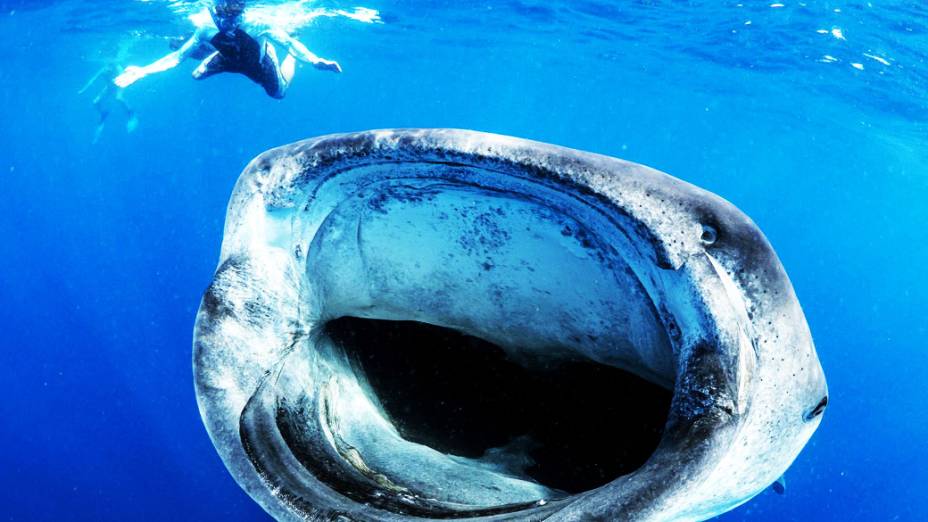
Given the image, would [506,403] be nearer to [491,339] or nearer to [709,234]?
[491,339]

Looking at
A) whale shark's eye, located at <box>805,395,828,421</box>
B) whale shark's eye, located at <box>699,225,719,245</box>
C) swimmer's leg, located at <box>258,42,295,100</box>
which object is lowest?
swimmer's leg, located at <box>258,42,295,100</box>

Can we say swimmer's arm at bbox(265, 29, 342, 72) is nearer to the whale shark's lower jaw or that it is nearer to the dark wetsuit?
the dark wetsuit

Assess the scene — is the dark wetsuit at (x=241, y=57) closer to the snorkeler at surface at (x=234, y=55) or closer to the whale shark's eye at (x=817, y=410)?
the snorkeler at surface at (x=234, y=55)

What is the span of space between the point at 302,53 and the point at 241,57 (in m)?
2.07

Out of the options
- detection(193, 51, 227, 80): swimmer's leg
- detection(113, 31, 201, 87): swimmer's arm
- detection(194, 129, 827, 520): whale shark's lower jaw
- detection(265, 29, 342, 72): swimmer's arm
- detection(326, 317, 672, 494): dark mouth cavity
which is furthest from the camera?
detection(113, 31, 201, 87): swimmer's arm

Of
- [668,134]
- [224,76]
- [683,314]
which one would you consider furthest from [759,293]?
[668,134]

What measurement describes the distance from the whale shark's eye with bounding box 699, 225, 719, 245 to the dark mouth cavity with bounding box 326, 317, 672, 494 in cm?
84

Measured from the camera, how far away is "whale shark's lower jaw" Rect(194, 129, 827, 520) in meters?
1.11

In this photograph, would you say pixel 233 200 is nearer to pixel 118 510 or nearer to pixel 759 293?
pixel 759 293

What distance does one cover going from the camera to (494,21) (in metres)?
21.1

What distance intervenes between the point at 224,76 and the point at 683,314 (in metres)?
43.1

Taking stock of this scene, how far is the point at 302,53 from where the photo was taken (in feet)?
48.9

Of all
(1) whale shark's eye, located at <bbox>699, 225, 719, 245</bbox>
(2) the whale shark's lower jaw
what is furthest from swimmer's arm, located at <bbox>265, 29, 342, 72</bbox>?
(1) whale shark's eye, located at <bbox>699, 225, 719, 245</bbox>

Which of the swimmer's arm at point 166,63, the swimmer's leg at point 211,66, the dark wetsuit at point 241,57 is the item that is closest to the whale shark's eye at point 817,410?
the dark wetsuit at point 241,57
